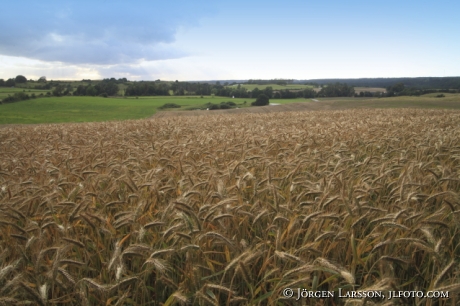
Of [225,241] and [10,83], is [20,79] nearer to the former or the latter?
[10,83]

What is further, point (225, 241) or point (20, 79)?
point (20, 79)

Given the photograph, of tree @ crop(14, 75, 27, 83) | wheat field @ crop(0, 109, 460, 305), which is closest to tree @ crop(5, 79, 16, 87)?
tree @ crop(14, 75, 27, 83)

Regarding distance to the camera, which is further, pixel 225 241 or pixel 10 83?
pixel 10 83

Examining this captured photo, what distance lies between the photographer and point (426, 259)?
2547mm

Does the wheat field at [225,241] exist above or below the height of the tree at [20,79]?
below

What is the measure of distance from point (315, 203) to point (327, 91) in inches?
3425

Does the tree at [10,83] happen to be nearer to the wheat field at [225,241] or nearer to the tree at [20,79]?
the tree at [20,79]

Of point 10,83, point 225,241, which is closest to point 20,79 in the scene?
point 10,83

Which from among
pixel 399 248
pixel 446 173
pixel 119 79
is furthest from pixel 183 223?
pixel 119 79

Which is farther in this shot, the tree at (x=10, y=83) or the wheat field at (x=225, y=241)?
the tree at (x=10, y=83)

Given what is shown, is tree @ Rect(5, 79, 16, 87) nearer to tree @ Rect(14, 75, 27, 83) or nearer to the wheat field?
tree @ Rect(14, 75, 27, 83)

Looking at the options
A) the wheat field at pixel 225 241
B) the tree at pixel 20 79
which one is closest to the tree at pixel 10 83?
the tree at pixel 20 79

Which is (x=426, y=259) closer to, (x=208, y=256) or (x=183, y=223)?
(x=208, y=256)

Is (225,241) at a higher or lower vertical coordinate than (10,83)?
lower
